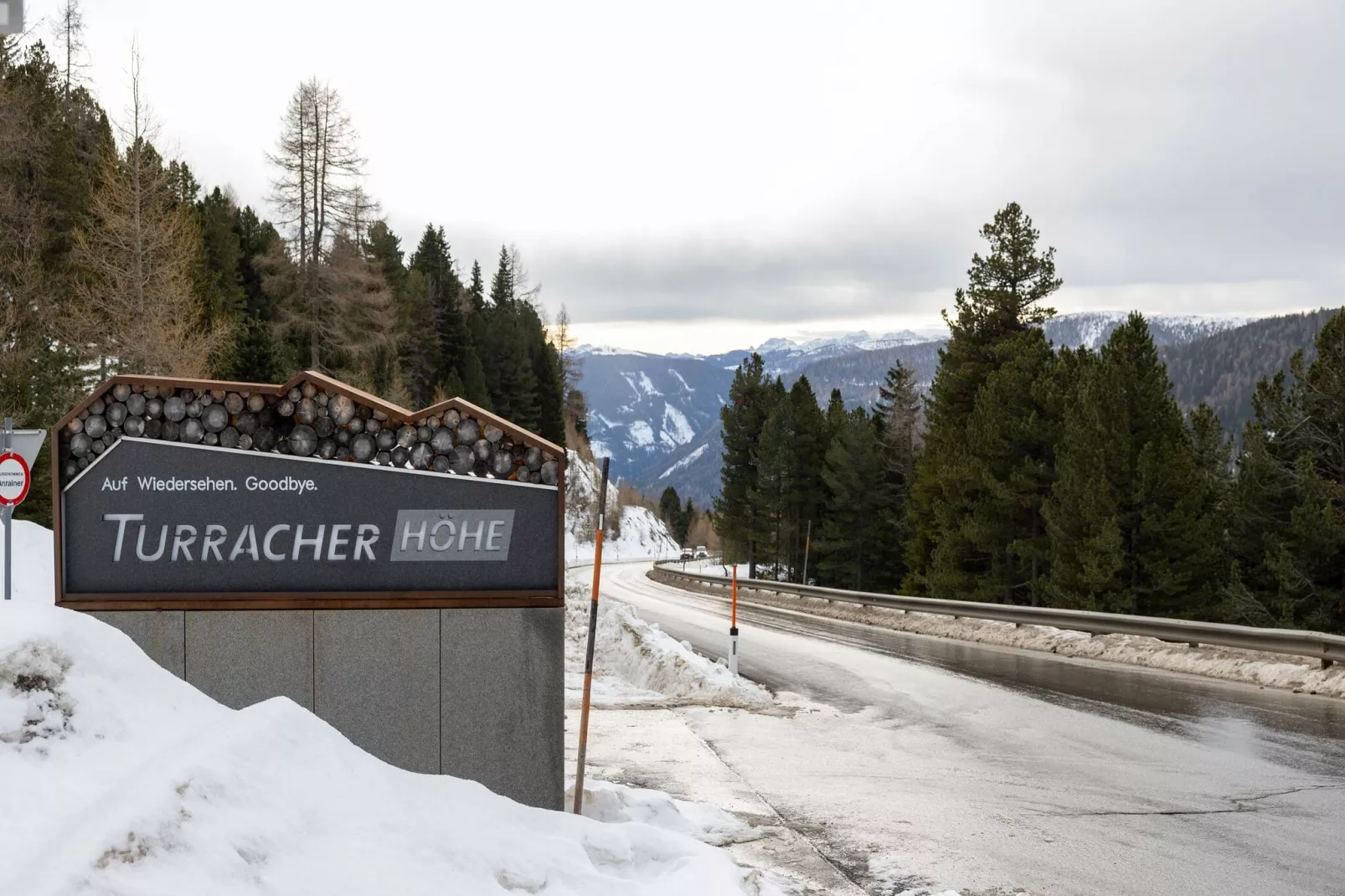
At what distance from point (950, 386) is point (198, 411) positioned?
43762mm

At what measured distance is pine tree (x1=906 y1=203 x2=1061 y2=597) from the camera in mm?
43562

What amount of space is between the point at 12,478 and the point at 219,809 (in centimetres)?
1101

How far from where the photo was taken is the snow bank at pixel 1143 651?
13.0m

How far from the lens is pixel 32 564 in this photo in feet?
59.8

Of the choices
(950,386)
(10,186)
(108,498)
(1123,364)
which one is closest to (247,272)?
(10,186)

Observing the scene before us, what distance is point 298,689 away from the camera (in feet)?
20.7

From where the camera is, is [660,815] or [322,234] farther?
[322,234]

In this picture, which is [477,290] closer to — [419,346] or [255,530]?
[419,346]

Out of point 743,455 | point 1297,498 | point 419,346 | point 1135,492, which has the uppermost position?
point 419,346

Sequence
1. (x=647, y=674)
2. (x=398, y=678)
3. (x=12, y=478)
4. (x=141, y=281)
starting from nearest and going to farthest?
(x=398, y=678), (x=12, y=478), (x=647, y=674), (x=141, y=281)

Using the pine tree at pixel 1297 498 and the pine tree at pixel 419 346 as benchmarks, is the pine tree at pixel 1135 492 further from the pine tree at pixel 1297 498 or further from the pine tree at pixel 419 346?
the pine tree at pixel 419 346

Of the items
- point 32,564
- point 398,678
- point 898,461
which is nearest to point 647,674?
point 398,678

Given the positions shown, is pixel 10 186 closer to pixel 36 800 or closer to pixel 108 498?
pixel 108 498

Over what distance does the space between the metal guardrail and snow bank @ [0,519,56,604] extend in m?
16.3
